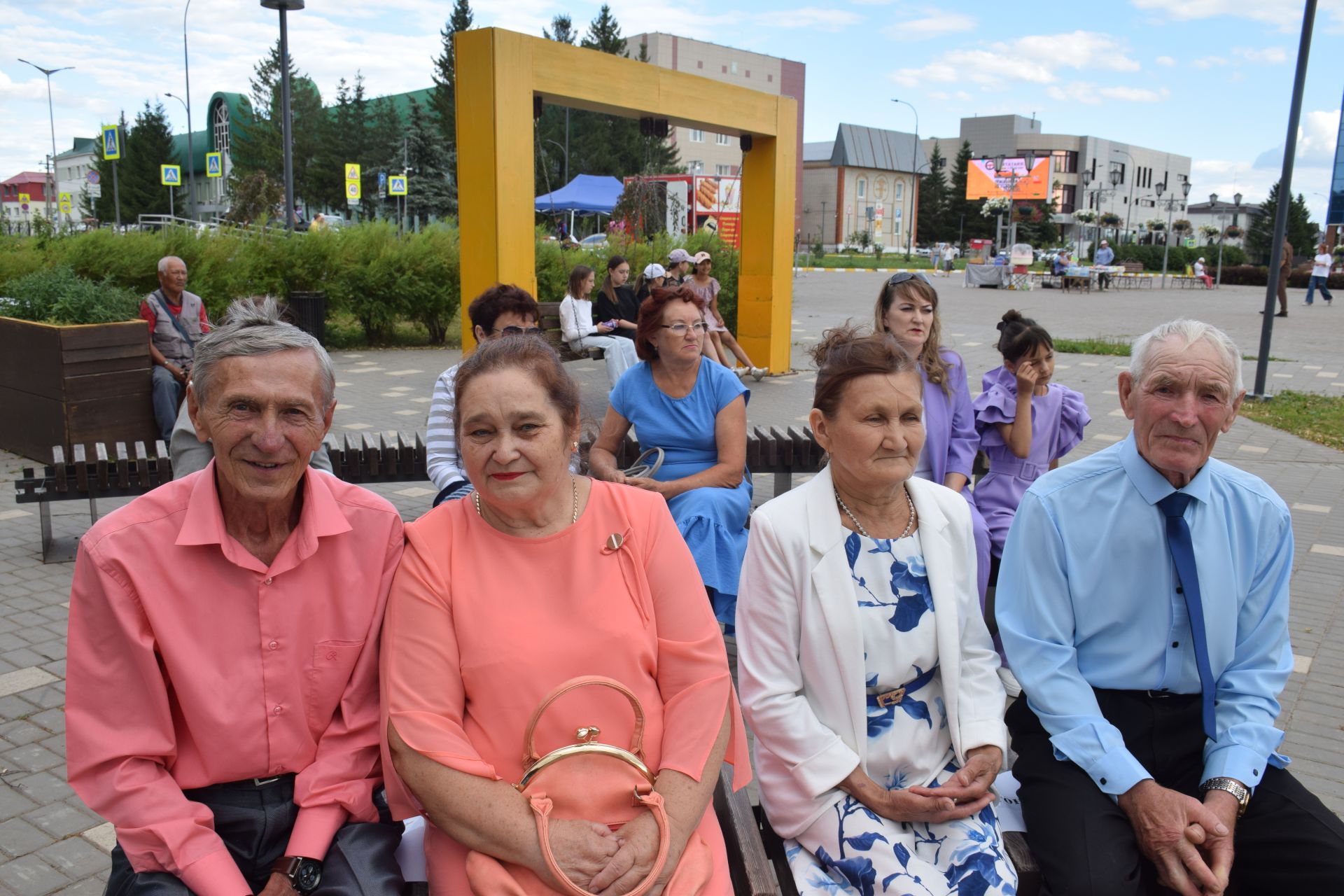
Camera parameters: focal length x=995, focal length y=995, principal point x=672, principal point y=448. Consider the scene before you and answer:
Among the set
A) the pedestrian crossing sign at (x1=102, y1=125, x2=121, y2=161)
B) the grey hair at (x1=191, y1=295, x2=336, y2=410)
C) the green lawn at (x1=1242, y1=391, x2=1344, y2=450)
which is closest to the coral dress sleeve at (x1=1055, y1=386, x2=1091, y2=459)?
the grey hair at (x1=191, y1=295, x2=336, y2=410)

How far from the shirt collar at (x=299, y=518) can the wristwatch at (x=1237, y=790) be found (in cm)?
206

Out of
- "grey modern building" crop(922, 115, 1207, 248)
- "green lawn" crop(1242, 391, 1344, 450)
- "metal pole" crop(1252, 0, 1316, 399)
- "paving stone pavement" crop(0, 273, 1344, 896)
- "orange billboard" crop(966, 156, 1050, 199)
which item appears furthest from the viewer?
"grey modern building" crop(922, 115, 1207, 248)

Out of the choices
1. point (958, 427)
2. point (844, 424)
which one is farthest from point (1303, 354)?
point (844, 424)

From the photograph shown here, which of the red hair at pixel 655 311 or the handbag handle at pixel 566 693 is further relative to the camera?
the red hair at pixel 655 311

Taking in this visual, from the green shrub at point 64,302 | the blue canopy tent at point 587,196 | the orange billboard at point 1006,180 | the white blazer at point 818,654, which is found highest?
the orange billboard at point 1006,180

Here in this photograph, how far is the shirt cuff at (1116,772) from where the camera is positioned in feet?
7.49

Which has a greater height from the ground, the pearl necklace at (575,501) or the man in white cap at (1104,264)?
the man in white cap at (1104,264)

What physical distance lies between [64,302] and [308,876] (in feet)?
26.5

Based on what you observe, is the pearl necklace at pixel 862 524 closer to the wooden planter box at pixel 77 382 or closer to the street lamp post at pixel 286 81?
the wooden planter box at pixel 77 382

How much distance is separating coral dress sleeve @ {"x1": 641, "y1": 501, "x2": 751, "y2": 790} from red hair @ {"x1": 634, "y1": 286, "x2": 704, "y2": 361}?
2.28 m

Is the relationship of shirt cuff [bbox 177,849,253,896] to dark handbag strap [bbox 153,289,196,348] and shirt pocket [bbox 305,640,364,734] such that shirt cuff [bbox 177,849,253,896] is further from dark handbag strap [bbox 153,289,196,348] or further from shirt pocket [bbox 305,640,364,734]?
dark handbag strap [bbox 153,289,196,348]

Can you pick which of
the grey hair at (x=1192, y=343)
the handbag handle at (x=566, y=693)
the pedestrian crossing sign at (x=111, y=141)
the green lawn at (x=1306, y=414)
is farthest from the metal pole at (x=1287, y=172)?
the pedestrian crossing sign at (x=111, y=141)

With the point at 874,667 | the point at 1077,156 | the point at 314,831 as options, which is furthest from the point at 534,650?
the point at 1077,156

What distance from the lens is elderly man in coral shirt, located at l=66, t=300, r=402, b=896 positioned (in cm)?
193
